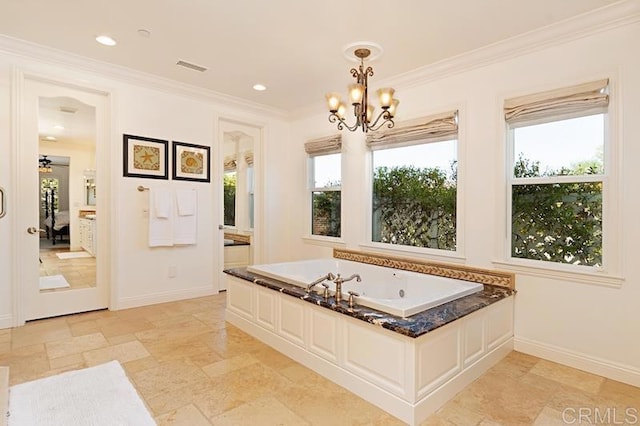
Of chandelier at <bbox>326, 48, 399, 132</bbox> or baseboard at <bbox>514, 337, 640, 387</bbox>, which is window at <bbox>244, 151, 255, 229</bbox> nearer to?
chandelier at <bbox>326, 48, 399, 132</bbox>

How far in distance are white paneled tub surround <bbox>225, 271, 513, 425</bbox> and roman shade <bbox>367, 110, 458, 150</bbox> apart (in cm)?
164

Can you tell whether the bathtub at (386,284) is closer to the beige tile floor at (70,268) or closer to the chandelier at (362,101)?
the chandelier at (362,101)

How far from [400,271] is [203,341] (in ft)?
6.32

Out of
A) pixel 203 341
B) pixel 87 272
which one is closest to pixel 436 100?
pixel 203 341

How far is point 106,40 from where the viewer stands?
121 inches

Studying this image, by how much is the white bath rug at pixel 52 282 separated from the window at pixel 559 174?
439 cm

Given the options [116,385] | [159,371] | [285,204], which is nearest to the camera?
[116,385]

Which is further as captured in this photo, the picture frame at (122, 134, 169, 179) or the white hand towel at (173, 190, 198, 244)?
the white hand towel at (173, 190, 198, 244)

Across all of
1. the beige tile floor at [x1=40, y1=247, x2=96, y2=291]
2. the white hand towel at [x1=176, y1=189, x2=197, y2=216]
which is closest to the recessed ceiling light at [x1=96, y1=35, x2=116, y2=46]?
the white hand towel at [x1=176, y1=189, x2=197, y2=216]

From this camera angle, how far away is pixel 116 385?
226 centimetres

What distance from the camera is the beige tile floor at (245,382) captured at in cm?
199

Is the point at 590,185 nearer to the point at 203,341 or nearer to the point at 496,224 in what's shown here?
the point at 496,224

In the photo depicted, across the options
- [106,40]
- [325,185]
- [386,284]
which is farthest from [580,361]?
[106,40]

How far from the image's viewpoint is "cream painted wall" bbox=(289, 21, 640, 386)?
95.0 inches
